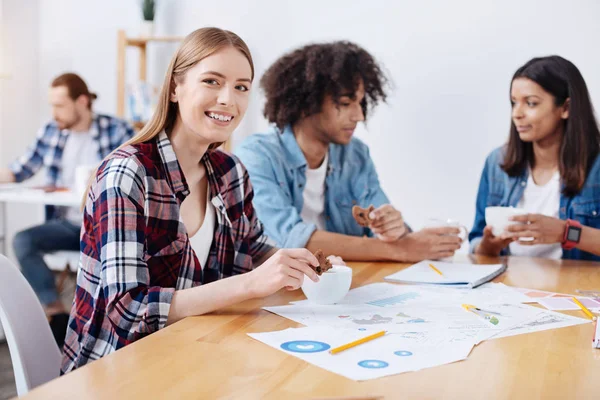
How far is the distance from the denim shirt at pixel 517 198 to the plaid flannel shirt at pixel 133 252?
1.13 m

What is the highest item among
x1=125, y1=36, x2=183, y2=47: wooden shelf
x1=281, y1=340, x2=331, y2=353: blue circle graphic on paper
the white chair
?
x1=125, y1=36, x2=183, y2=47: wooden shelf

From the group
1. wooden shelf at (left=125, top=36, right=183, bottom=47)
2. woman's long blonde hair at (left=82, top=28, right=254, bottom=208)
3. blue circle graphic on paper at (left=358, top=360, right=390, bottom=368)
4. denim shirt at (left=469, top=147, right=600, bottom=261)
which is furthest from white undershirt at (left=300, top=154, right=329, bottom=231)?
wooden shelf at (left=125, top=36, right=183, bottom=47)

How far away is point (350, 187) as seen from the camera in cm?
226

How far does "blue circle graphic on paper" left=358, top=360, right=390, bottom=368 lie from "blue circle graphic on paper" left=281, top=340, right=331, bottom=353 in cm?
8

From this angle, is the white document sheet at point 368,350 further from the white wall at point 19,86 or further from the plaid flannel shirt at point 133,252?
the white wall at point 19,86

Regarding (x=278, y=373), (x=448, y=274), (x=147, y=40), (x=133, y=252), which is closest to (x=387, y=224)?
(x=448, y=274)

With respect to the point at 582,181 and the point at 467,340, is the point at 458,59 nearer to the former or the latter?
the point at 582,181

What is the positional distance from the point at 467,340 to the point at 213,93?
0.71 m

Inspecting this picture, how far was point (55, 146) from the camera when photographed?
141 inches

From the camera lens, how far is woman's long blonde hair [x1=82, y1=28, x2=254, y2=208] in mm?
1363

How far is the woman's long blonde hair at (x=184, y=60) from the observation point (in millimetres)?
1363

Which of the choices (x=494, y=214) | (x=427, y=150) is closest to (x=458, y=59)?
(x=427, y=150)

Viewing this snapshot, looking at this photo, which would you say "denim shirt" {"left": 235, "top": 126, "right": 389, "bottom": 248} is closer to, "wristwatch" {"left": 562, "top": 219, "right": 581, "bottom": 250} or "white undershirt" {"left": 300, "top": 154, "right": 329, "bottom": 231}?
"white undershirt" {"left": 300, "top": 154, "right": 329, "bottom": 231}

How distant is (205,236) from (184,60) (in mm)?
382
